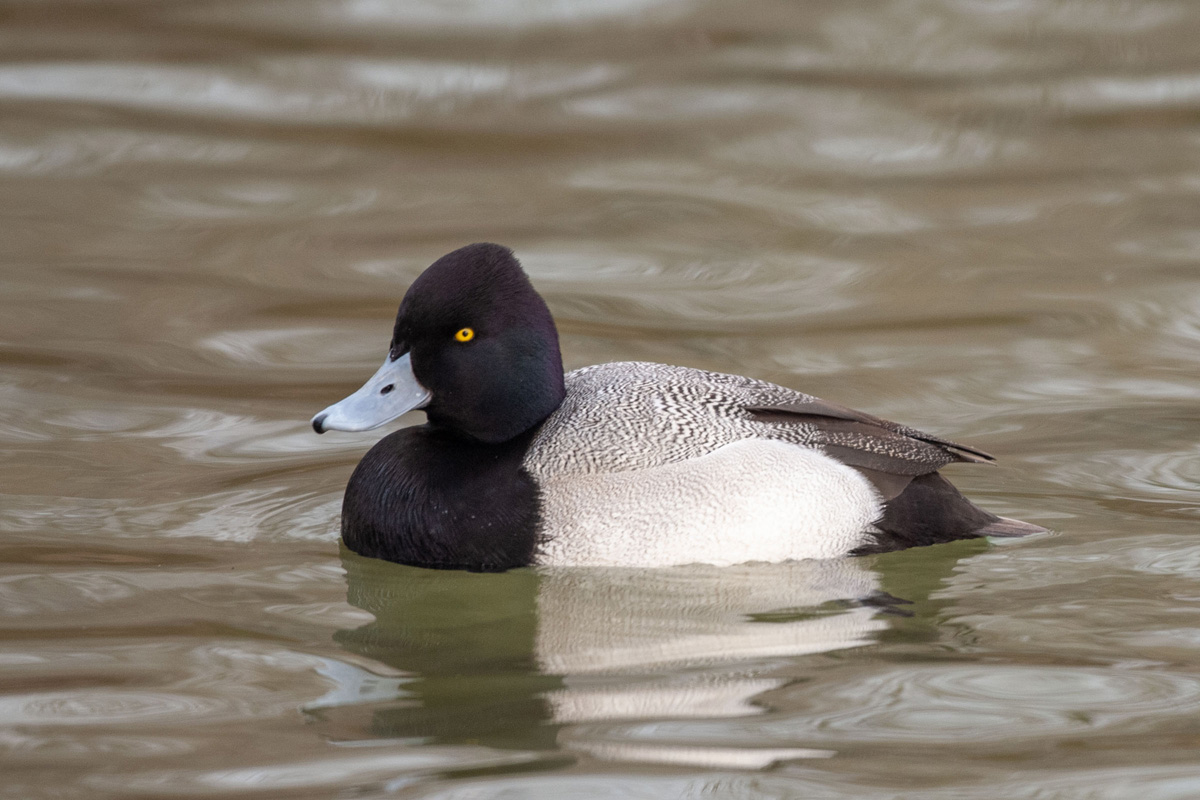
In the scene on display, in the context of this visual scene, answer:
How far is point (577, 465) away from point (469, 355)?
0.52 metres

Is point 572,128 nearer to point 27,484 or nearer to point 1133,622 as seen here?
point 27,484

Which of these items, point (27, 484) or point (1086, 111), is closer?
point (27, 484)

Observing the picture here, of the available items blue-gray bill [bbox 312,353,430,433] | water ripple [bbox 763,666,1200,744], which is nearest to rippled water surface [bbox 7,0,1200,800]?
water ripple [bbox 763,666,1200,744]

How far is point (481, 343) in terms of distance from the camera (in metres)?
5.66

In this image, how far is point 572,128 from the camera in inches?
421

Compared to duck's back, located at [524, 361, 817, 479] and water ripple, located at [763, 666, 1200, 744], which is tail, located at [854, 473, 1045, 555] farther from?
water ripple, located at [763, 666, 1200, 744]

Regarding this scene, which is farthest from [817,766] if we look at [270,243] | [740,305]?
[270,243]

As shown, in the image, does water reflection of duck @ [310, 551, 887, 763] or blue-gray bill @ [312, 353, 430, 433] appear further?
blue-gray bill @ [312, 353, 430, 433]

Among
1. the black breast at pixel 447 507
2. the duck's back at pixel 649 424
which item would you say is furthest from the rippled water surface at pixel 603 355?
the duck's back at pixel 649 424

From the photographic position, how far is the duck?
554 cm

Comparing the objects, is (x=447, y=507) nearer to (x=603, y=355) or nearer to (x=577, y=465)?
(x=577, y=465)

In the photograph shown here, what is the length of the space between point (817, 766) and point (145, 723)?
1771 millimetres

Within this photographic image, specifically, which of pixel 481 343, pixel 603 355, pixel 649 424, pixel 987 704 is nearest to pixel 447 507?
pixel 481 343

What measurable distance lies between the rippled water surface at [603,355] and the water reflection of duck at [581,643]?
19mm
